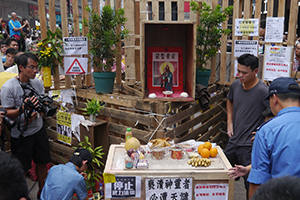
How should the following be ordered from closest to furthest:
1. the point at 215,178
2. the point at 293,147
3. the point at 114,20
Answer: the point at 293,147
the point at 215,178
the point at 114,20

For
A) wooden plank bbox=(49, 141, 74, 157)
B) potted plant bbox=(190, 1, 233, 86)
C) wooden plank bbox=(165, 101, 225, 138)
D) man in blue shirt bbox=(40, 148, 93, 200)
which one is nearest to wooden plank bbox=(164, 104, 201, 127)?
wooden plank bbox=(165, 101, 225, 138)

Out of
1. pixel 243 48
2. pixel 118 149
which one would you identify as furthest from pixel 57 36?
pixel 243 48

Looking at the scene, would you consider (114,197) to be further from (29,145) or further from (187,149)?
(29,145)

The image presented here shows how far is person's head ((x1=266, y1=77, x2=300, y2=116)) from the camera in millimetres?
2174

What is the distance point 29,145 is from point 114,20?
2365 mm

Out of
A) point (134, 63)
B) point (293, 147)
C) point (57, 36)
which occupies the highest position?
point (57, 36)

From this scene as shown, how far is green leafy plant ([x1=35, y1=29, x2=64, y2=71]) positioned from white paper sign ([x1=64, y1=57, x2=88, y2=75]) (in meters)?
0.15

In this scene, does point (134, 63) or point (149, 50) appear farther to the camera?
point (134, 63)

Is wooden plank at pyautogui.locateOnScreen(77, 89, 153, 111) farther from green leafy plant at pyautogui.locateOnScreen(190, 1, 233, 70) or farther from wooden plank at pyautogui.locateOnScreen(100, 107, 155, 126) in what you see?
green leafy plant at pyautogui.locateOnScreen(190, 1, 233, 70)

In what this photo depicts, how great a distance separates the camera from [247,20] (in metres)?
5.33

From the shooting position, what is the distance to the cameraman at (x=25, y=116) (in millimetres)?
3695

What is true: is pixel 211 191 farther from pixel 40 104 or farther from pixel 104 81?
pixel 104 81

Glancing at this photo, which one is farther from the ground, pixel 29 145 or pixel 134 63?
pixel 134 63

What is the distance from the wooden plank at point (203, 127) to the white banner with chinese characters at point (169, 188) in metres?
1.50
